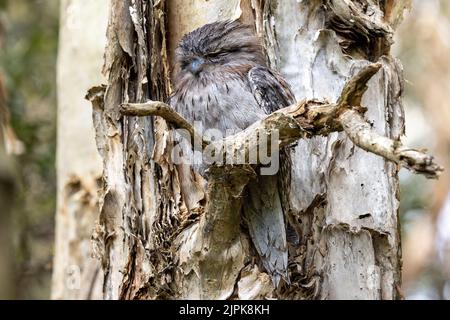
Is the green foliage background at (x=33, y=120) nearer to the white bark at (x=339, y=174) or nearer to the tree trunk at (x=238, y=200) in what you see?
the tree trunk at (x=238, y=200)

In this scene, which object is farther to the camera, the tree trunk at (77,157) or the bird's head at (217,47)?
the tree trunk at (77,157)

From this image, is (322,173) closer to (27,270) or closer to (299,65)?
(299,65)

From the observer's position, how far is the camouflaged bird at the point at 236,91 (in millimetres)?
3529

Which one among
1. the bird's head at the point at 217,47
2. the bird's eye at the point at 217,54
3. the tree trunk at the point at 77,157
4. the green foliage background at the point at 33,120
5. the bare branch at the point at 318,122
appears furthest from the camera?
the green foliage background at the point at 33,120

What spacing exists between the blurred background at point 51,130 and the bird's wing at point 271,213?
8.99 ft

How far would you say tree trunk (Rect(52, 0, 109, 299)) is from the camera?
225 inches

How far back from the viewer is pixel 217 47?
157 inches

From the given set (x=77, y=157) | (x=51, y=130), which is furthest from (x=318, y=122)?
(x=51, y=130)

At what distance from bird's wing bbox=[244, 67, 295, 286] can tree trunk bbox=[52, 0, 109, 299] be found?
2.34 meters

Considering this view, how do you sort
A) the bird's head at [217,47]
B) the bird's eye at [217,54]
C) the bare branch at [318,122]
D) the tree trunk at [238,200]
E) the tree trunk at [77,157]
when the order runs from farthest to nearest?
the tree trunk at [77,157] < the bird's eye at [217,54] < the bird's head at [217,47] < the tree trunk at [238,200] < the bare branch at [318,122]

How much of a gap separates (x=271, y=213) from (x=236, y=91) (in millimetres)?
655

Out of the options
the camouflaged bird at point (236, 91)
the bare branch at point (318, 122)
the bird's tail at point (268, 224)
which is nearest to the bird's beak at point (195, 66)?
the camouflaged bird at point (236, 91)

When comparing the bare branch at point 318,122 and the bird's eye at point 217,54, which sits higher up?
the bird's eye at point 217,54

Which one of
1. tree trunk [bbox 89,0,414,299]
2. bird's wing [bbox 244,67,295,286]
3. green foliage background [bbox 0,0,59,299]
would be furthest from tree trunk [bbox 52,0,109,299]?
bird's wing [bbox 244,67,295,286]
